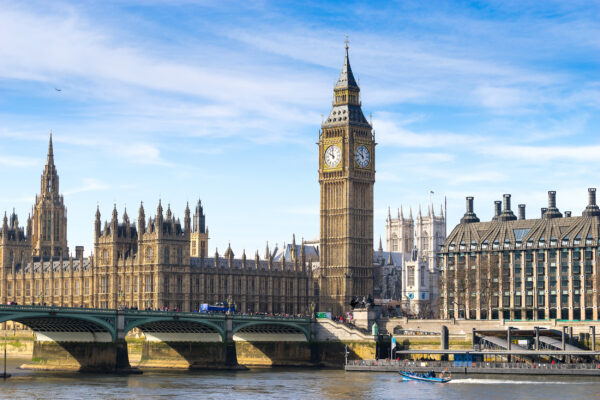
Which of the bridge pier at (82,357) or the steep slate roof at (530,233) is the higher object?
the steep slate roof at (530,233)

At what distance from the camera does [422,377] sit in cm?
10900

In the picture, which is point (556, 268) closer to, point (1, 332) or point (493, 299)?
point (493, 299)

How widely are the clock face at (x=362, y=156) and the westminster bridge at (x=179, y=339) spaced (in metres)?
40.5

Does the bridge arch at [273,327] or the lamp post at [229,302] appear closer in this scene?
the bridge arch at [273,327]

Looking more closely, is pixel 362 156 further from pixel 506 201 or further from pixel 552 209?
pixel 552 209

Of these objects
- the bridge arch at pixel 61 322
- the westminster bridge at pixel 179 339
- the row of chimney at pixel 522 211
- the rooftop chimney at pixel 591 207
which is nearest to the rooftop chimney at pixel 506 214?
the row of chimney at pixel 522 211

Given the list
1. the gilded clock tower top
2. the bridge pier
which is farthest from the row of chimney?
the bridge pier

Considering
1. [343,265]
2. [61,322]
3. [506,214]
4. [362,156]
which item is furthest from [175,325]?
[506,214]

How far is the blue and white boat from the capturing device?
107938mm

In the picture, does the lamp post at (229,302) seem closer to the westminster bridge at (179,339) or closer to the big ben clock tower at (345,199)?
the westminster bridge at (179,339)

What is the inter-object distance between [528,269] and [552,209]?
423 inches

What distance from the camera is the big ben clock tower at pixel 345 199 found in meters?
175

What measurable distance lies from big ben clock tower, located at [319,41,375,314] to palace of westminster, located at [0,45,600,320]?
0.15m

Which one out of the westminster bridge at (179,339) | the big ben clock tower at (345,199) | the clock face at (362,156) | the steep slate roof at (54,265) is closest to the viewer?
the westminster bridge at (179,339)
